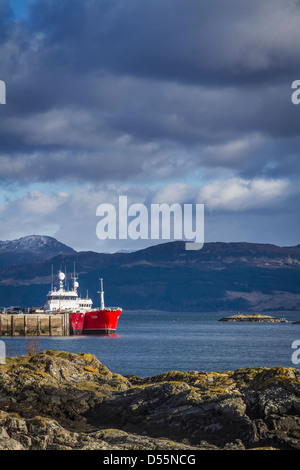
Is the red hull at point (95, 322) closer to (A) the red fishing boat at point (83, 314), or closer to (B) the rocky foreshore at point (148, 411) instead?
(A) the red fishing boat at point (83, 314)

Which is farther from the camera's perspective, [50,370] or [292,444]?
[50,370]

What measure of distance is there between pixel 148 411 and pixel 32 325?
8824 cm

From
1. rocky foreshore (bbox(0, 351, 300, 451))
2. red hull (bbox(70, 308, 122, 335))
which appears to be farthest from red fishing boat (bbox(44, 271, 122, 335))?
rocky foreshore (bbox(0, 351, 300, 451))

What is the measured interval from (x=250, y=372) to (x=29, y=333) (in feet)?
278

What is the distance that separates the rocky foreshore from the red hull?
85254 mm

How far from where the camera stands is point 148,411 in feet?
Result: 71.1

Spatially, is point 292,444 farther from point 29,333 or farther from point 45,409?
point 29,333

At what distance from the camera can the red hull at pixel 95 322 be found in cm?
11400

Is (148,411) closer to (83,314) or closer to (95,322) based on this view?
(83,314)

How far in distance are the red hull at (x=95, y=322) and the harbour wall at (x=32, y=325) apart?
4586 millimetres

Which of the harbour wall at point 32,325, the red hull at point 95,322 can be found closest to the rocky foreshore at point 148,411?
the harbour wall at point 32,325

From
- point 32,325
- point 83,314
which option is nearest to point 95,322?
point 83,314
